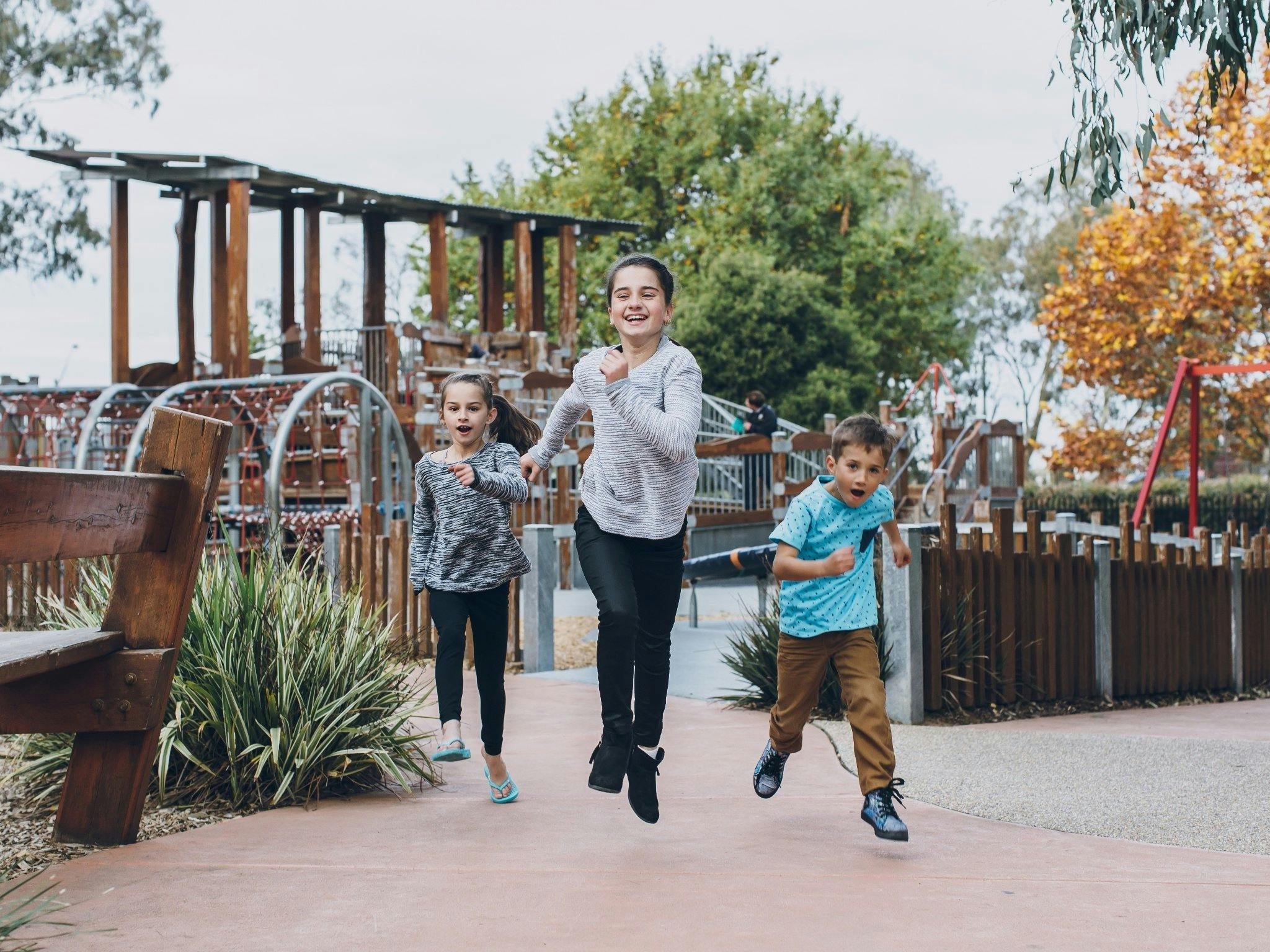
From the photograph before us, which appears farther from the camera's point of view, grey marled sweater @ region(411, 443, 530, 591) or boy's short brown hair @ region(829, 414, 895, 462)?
grey marled sweater @ region(411, 443, 530, 591)

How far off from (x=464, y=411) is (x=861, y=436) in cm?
160

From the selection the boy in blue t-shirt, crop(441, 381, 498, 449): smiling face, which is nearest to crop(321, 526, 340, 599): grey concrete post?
crop(441, 381, 498, 449): smiling face

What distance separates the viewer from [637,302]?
487 cm

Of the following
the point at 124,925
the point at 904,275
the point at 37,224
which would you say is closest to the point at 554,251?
the point at 904,275

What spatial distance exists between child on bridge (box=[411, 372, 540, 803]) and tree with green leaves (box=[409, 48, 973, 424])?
29.4 meters

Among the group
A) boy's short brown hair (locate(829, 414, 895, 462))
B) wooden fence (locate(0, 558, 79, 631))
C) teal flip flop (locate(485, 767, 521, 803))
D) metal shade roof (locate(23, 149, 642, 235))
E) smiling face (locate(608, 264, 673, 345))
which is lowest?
teal flip flop (locate(485, 767, 521, 803))

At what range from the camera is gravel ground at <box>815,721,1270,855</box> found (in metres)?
5.31

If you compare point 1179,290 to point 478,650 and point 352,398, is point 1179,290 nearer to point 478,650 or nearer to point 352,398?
point 352,398

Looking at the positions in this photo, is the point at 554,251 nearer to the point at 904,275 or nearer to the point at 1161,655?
the point at 904,275

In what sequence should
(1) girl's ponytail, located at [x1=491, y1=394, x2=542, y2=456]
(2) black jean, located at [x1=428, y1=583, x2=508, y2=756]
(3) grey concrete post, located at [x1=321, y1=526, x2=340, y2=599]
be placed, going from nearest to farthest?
(2) black jean, located at [x1=428, y1=583, x2=508, y2=756]
(1) girl's ponytail, located at [x1=491, y1=394, x2=542, y2=456]
(3) grey concrete post, located at [x1=321, y1=526, x2=340, y2=599]

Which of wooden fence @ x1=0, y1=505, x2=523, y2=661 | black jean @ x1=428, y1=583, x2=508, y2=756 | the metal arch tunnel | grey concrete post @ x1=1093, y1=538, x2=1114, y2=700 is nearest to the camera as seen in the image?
black jean @ x1=428, y1=583, x2=508, y2=756

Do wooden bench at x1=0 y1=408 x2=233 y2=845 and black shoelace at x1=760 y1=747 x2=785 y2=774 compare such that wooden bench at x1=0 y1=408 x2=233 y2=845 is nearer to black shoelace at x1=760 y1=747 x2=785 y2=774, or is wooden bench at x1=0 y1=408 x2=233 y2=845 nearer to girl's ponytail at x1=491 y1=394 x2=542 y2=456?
girl's ponytail at x1=491 y1=394 x2=542 y2=456

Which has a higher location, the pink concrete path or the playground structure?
the playground structure

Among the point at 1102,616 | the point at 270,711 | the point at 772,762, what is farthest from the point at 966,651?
the point at 270,711
